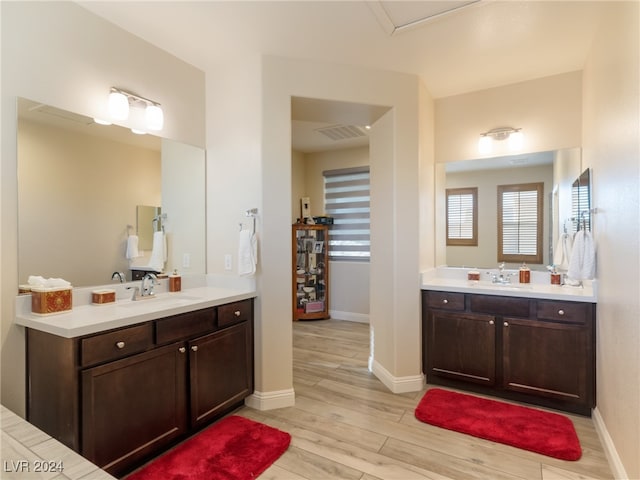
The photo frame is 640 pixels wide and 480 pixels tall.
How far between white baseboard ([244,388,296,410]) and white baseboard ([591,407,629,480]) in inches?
79.3

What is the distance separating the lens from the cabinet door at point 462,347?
109 inches

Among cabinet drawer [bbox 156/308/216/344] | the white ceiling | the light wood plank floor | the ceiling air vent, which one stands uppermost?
the ceiling air vent

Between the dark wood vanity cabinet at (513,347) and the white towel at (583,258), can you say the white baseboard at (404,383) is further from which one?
the white towel at (583,258)

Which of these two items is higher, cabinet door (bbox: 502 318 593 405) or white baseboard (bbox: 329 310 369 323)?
cabinet door (bbox: 502 318 593 405)

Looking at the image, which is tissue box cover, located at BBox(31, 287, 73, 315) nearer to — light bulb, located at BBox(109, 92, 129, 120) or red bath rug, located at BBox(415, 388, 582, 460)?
light bulb, located at BBox(109, 92, 129, 120)

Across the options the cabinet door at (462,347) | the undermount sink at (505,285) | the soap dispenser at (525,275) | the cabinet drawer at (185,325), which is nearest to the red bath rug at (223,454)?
the cabinet drawer at (185,325)

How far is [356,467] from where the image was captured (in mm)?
1945

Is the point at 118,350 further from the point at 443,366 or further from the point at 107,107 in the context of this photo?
the point at 443,366

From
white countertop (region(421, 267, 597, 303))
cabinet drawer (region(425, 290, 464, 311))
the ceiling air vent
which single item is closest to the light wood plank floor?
cabinet drawer (region(425, 290, 464, 311))

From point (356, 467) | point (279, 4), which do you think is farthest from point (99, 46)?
point (356, 467)

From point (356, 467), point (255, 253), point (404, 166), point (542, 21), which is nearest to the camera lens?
point (356, 467)

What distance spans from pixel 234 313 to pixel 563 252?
9.18 feet

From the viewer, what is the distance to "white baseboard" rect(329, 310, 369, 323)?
17.1ft

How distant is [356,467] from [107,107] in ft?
9.06
